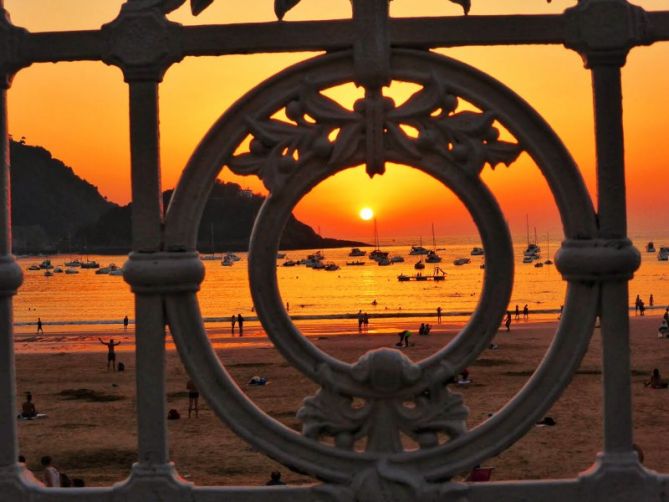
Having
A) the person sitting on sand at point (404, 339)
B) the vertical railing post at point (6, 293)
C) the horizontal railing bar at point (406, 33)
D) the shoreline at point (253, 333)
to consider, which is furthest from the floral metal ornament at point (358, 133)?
the person sitting on sand at point (404, 339)

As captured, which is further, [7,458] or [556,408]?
[556,408]

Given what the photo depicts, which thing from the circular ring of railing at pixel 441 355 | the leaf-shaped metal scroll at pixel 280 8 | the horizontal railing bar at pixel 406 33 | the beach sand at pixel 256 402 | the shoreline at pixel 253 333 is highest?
the leaf-shaped metal scroll at pixel 280 8

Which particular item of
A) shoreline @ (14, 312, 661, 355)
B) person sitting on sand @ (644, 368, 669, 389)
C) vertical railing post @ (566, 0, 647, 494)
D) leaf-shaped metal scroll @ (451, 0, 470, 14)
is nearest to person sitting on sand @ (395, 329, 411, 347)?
shoreline @ (14, 312, 661, 355)

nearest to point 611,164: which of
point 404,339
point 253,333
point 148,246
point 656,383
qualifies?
point 148,246

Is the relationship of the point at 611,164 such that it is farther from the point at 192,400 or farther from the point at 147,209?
the point at 192,400

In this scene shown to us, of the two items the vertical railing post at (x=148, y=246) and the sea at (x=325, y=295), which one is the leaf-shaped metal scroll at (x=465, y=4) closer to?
the vertical railing post at (x=148, y=246)

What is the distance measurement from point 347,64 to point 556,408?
17.9 meters

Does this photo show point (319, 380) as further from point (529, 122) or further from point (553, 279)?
point (553, 279)

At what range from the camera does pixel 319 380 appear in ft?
13.5

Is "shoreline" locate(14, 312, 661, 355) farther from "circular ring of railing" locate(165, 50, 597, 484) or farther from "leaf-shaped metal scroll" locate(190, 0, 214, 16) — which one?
"leaf-shaped metal scroll" locate(190, 0, 214, 16)

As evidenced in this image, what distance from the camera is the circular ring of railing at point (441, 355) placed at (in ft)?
13.5

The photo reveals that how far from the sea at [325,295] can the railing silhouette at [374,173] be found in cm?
3301

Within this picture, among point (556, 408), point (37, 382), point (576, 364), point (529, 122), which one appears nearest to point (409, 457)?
point (576, 364)

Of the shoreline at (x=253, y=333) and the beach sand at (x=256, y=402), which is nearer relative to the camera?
the beach sand at (x=256, y=402)
